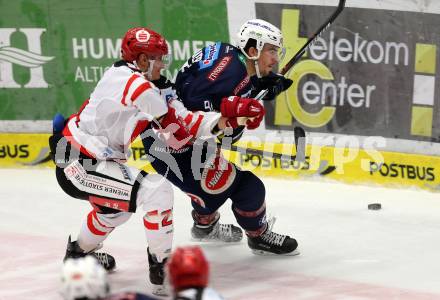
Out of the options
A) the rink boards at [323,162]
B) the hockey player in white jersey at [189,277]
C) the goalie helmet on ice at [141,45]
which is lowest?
the rink boards at [323,162]

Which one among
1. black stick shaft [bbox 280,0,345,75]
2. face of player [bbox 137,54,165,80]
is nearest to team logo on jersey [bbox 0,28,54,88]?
black stick shaft [bbox 280,0,345,75]

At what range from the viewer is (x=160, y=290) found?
15.4 feet

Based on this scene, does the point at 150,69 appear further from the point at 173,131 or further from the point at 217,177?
the point at 217,177

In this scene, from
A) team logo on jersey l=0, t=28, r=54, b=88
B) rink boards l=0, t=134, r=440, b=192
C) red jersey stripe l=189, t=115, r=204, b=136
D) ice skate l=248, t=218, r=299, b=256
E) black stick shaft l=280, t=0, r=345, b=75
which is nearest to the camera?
red jersey stripe l=189, t=115, r=204, b=136

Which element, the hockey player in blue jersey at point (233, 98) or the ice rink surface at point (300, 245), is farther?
the hockey player in blue jersey at point (233, 98)

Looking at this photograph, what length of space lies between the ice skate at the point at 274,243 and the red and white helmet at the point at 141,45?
4.49 feet

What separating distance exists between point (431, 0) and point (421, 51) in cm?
35

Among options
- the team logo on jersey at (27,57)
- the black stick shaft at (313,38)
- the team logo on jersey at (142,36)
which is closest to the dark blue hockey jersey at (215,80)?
the team logo on jersey at (142,36)

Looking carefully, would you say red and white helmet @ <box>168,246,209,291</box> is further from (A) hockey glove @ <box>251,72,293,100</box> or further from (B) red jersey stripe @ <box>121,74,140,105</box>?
(A) hockey glove @ <box>251,72,293,100</box>

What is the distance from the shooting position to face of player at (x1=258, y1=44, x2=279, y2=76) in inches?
203

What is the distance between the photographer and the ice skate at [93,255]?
4.98m

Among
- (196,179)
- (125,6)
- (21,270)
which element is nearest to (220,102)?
(196,179)

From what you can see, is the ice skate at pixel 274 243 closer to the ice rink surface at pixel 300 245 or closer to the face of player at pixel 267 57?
the ice rink surface at pixel 300 245

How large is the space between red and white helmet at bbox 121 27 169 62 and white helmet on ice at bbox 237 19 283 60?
623 millimetres
